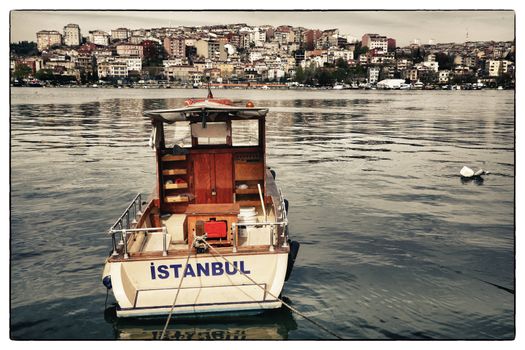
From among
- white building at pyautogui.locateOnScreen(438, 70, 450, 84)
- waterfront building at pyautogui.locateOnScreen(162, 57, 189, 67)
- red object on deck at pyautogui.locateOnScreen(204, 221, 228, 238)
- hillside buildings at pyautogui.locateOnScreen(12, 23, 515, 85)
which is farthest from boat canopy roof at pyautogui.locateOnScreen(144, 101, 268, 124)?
white building at pyautogui.locateOnScreen(438, 70, 450, 84)

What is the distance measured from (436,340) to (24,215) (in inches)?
456

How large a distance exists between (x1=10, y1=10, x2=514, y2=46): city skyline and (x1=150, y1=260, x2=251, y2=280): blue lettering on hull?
418 cm

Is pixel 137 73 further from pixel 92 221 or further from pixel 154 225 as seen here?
pixel 154 225

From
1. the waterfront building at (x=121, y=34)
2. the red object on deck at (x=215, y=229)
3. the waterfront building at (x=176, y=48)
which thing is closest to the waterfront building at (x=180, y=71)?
the waterfront building at (x=176, y=48)

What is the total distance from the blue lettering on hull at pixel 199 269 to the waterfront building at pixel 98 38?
734 cm

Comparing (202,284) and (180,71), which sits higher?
(180,71)

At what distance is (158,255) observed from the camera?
8.12 meters

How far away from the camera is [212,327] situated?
8164 mm

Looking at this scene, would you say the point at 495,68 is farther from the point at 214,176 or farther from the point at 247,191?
the point at 214,176

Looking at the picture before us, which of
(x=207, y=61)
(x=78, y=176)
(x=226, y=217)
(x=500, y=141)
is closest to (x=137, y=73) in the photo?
(x=78, y=176)

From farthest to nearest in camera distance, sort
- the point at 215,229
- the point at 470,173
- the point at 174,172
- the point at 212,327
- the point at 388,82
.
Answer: the point at 388,82
the point at 470,173
the point at 174,172
the point at 215,229
the point at 212,327

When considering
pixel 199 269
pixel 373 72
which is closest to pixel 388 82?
pixel 373 72

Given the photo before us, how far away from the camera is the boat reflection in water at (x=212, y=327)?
316 inches

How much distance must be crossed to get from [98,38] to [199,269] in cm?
931
